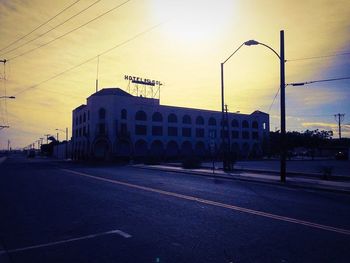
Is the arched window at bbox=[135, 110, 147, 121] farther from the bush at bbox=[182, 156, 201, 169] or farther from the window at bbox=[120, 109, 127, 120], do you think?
the bush at bbox=[182, 156, 201, 169]

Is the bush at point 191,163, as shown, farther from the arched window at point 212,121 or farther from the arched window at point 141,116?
the arched window at point 212,121

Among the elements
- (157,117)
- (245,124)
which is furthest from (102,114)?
(245,124)

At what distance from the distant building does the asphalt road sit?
5306cm

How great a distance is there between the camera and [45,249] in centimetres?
668

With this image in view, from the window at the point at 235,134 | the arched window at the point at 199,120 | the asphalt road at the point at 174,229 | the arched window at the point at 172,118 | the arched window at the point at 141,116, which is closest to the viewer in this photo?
the asphalt road at the point at 174,229

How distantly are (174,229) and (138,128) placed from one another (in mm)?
72809

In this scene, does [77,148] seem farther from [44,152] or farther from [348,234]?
[348,234]

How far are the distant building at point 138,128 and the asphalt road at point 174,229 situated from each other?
53.1m

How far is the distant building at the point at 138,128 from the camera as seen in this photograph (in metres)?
76.0

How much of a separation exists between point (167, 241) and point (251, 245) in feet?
5.22

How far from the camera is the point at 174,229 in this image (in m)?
8.12

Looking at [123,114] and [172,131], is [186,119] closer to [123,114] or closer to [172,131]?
[172,131]

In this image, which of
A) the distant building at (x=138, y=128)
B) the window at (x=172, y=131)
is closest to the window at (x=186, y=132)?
the distant building at (x=138, y=128)

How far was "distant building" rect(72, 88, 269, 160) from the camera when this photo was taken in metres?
76.0
